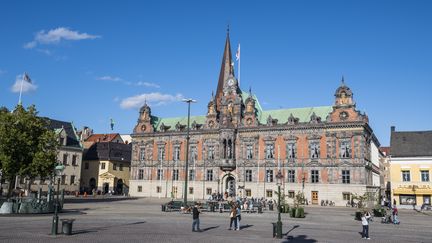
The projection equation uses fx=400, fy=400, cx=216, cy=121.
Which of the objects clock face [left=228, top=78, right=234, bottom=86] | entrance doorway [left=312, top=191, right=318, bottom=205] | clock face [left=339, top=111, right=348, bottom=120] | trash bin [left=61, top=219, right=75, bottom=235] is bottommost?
trash bin [left=61, top=219, right=75, bottom=235]

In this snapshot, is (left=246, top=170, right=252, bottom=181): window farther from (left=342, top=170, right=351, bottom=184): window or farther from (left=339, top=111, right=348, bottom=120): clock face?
(left=339, top=111, right=348, bottom=120): clock face

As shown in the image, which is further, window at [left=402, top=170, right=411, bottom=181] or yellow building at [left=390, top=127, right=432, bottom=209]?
window at [left=402, top=170, right=411, bottom=181]

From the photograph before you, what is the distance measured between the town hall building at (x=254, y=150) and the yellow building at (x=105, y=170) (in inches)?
341

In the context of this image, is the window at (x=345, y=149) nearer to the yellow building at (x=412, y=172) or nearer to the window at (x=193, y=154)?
the yellow building at (x=412, y=172)

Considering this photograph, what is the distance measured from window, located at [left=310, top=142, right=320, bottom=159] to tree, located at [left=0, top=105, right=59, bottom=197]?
3892cm

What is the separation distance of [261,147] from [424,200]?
26.2 metres

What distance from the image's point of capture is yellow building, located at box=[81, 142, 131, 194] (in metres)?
87.2

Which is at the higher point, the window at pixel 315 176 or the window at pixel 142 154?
the window at pixel 142 154

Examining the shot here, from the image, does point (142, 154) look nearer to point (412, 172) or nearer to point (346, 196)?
point (346, 196)

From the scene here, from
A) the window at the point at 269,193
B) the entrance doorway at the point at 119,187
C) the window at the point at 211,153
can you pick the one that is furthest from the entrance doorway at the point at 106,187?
the window at the point at 269,193

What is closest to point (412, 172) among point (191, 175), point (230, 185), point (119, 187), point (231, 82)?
point (230, 185)

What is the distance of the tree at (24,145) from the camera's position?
42.8 metres

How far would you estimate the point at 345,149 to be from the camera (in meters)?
62.2

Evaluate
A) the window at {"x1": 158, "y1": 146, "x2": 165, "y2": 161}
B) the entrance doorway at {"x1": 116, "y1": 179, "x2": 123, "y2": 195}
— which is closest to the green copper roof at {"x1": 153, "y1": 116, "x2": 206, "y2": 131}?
the window at {"x1": 158, "y1": 146, "x2": 165, "y2": 161}
